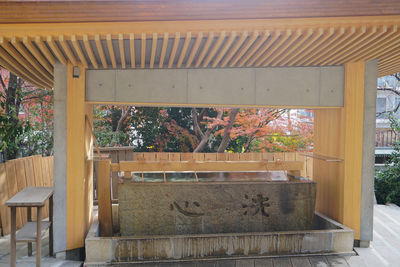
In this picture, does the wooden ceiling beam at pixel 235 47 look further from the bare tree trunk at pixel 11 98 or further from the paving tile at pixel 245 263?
the bare tree trunk at pixel 11 98

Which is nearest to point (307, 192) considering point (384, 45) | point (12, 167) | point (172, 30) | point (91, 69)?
point (384, 45)

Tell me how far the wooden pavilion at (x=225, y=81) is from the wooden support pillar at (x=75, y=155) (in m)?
0.02

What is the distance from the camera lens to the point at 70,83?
539cm

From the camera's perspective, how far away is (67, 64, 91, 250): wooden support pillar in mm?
5387

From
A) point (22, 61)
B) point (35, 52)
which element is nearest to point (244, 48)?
point (35, 52)

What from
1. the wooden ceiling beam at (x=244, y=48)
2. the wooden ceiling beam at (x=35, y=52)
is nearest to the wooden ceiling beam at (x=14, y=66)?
the wooden ceiling beam at (x=35, y=52)

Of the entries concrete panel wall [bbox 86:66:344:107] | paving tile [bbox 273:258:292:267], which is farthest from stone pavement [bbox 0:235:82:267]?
paving tile [bbox 273:258:292:267]

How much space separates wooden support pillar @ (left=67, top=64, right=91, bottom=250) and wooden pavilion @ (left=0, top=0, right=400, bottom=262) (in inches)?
0.6

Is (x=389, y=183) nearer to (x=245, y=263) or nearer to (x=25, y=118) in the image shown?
(x=245, y=263)

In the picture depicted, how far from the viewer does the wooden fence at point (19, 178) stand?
6242mm

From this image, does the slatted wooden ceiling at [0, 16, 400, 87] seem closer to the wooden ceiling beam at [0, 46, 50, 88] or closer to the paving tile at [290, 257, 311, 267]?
the wooden ceiling beam at [0, 46, 50, 88]

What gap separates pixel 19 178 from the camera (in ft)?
22.2

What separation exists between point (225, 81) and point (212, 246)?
9.52 feet

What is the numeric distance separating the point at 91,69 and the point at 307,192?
14.8 ft
